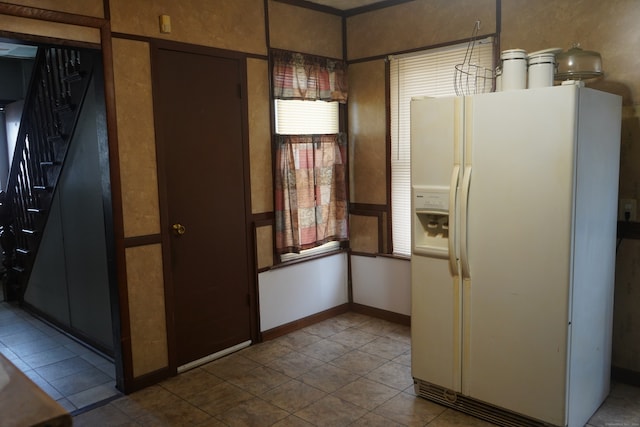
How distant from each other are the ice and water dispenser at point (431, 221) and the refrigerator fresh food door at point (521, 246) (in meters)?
0.17

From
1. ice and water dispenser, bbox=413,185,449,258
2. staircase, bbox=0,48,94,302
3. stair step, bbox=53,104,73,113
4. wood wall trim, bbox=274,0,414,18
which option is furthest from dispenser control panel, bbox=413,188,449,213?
stair step, bbox=53,104,73,113

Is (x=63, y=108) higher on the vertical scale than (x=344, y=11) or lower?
lower

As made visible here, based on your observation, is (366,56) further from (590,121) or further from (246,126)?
(590,121)

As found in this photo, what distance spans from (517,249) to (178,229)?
2130mm

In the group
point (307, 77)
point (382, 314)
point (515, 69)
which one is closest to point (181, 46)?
point (307, 77)

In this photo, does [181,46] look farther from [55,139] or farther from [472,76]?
[472,76]

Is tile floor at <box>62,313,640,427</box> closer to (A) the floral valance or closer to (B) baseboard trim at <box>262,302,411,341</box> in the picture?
(B) baseboard trim at <box>262,302,411,341</box>

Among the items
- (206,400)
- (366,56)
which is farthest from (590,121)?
(206,400)

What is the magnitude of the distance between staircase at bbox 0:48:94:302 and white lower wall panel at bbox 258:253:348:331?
6.33ft

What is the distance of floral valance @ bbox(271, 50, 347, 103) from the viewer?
12.8 feet

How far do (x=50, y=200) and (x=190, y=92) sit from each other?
183 cm

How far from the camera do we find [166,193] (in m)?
3.28

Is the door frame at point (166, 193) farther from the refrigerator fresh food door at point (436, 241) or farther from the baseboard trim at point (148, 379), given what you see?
the refrigerator fresh food door at point (436, 241)

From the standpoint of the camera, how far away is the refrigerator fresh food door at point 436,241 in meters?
2.73
